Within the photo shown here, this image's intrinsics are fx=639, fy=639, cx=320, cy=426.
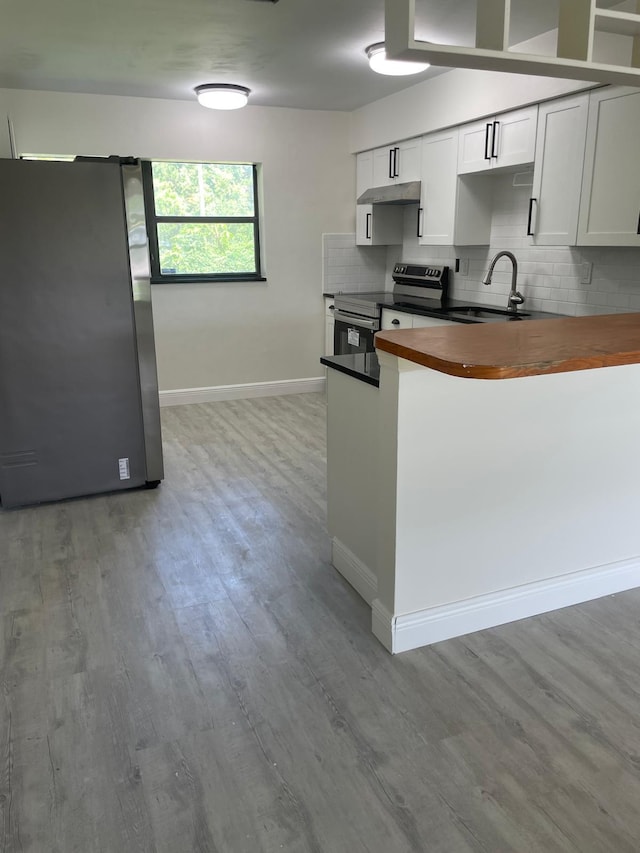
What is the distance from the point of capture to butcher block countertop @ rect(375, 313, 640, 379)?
5.29ft

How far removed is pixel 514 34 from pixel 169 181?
2.83 m

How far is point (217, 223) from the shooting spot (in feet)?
17.5

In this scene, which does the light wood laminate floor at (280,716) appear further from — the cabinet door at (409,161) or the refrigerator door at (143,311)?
the cabinet door at (409,161)

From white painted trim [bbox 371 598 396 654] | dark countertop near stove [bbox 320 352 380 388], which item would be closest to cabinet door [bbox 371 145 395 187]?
dark countertop near stove [bbox 320 352 380 388]

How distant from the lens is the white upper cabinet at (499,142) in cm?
363

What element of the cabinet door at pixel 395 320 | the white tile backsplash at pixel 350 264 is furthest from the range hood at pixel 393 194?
the cabinet door at pixel 395 320

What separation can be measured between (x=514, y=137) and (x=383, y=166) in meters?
1.60

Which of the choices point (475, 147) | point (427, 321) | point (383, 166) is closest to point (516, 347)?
point (427, 321)

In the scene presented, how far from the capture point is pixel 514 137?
3.74m

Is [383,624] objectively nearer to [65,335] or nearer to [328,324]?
[65,335]

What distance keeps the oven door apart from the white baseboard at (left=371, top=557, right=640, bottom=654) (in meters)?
2.71

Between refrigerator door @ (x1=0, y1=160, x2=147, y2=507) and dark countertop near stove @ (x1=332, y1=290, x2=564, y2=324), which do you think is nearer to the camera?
refrigerator door @ (x1=0, y1=160, x2=147, y2=507)

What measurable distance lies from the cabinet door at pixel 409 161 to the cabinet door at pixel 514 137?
2.93ft

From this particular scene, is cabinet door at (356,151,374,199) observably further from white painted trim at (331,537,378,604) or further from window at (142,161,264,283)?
white painted trim at (331,537,378,604)
